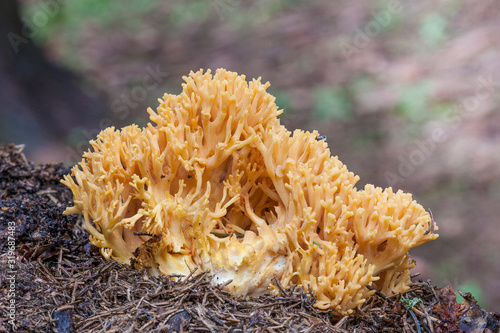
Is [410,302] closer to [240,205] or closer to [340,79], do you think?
[240,205]

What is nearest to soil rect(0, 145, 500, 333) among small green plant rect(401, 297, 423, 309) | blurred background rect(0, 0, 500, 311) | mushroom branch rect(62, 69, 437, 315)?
small green plant rect(401, 297, 423, 309)

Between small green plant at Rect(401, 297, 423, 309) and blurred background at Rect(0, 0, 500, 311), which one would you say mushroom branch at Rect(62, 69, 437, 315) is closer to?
small green plant at Rect(401, 297, 423, 309)

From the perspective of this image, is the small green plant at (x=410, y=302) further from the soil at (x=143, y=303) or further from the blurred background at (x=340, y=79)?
the blurred background at (x=340, y=79)

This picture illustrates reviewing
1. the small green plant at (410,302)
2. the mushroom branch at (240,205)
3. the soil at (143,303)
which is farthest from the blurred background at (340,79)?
the mushroom branch at (240,205)

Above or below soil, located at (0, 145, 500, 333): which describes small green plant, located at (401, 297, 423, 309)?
above

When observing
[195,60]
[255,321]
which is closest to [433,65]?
[195,60]
